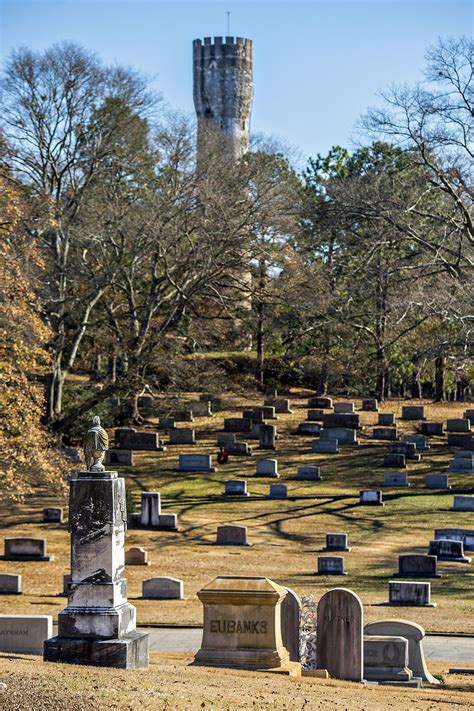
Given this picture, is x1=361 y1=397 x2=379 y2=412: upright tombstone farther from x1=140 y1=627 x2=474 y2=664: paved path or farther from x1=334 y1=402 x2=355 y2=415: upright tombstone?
x1=140 y1=627 x2=474 y2=664: paved path

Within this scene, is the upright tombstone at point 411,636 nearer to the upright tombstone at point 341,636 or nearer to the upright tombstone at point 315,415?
the upright tombstone at point 341,636

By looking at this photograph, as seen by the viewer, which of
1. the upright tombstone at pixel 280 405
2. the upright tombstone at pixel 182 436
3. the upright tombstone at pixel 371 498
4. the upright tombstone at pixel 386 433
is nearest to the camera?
the upright tombstone at pixel 371 498

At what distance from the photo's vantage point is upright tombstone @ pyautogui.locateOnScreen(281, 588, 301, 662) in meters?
15.5

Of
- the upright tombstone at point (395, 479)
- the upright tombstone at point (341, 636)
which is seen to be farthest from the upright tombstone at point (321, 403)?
the upright tombstone at point (341, 636)

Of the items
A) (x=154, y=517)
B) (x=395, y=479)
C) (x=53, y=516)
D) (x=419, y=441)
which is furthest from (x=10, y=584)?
(x=419, y=441)

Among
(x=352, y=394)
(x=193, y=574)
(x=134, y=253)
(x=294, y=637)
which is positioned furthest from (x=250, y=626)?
(x=352, y=394)

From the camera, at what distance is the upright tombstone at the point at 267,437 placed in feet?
145

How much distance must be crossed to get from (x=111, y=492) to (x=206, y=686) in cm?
294

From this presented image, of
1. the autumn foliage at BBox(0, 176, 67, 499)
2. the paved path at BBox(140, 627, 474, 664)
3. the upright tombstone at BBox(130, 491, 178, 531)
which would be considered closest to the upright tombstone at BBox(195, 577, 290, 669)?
the paved path at BBox(140, 627, 474, 664)

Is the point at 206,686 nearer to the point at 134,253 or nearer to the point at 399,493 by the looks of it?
the point at 399,493

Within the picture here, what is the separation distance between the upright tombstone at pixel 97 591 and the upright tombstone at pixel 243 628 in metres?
0.81

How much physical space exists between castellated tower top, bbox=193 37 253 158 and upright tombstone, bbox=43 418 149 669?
6284 cm

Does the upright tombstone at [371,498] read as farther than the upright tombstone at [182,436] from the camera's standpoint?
No

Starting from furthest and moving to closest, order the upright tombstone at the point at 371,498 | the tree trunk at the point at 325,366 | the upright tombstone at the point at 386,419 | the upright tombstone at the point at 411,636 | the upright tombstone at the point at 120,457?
1. the tree trunk at the point at 325,366
2. the upright tombstone at the point at 386,419
3. the upright tombstone at the point at 120,457
4. the upright tombstone at the point at 371,498
5. the upright tombstone at the point at 411,636
